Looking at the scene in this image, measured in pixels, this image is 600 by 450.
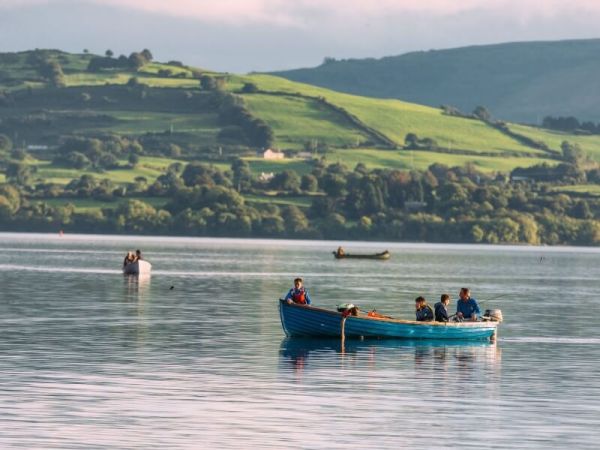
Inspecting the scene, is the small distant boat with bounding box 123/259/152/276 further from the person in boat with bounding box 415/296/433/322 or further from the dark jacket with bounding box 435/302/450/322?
the person in boat with bounding box 415/296/433/322

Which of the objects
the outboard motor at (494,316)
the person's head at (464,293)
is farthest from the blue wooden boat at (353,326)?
the outboard motor at (494,316)

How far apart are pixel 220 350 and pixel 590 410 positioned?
22.9 meters

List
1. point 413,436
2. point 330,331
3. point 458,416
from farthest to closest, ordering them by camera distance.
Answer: point 330,331 → point 458,416 → point 413,436

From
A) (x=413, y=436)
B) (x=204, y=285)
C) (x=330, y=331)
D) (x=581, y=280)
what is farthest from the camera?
(x=581, y=280)

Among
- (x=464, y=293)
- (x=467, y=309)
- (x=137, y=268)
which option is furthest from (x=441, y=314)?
(x=137, y=268)

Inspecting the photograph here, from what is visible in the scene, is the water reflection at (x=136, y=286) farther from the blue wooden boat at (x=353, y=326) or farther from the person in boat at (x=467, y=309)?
the person in boat at (x=467, y=309)

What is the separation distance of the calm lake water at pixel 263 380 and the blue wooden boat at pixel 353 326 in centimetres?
72

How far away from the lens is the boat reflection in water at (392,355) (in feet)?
207

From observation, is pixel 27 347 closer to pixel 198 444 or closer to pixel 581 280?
pixel 198 444

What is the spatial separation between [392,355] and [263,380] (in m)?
12.9

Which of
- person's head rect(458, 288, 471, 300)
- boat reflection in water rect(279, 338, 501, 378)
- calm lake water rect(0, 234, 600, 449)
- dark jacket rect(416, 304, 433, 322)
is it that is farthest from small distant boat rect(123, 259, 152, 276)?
dark jacket rect(416, 304, 433, 322)

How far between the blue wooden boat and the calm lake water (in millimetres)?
725

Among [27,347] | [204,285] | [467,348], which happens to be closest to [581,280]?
[204,285]

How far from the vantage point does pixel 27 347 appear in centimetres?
6731
